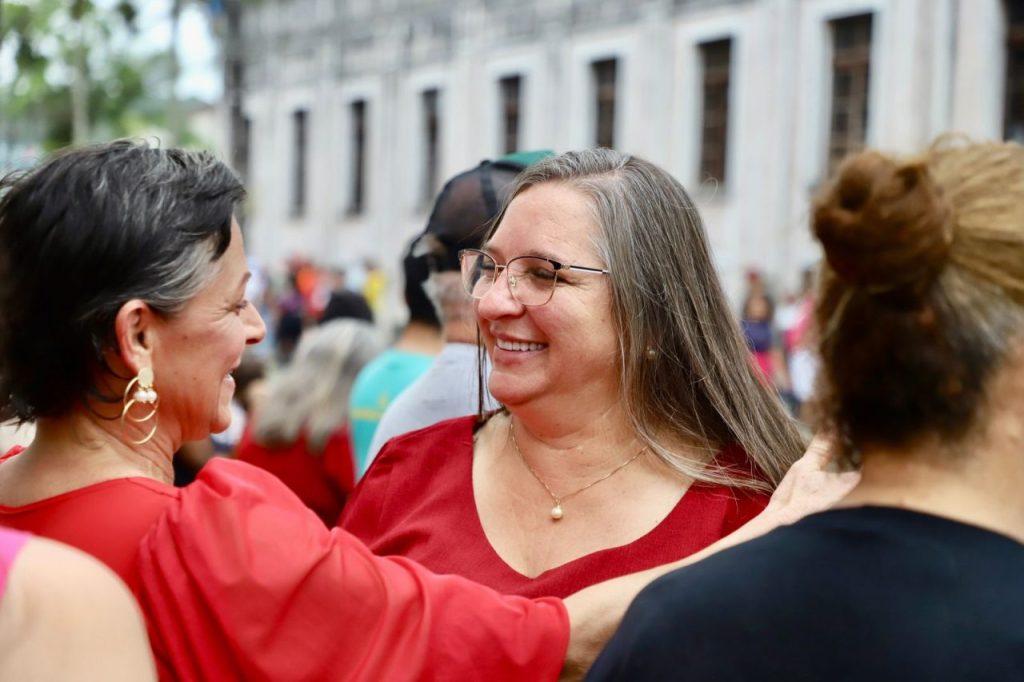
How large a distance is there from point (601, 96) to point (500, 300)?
64.2 ft

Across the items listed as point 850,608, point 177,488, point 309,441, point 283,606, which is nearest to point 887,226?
point 850,608

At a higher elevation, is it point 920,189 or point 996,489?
point 920,189

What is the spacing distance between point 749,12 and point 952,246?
1807 cm

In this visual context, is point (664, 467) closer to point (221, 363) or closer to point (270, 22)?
point (221, 363)

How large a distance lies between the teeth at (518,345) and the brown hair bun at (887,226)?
117cm

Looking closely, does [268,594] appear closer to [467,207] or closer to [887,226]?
[887,226]

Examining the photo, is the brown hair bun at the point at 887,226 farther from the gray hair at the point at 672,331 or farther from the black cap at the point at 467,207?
the black cap at the point at 467,207

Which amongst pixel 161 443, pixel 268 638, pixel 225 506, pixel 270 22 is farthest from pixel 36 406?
pixel 270 22

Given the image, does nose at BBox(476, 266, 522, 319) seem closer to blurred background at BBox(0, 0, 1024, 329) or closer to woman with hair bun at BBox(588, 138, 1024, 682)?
woman with hair bun at BBox(588, 138, 1024, 682)

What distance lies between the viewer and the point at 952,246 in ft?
5.31

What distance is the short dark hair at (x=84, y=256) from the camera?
6.91 feet

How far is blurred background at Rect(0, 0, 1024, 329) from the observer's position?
53.6 feet

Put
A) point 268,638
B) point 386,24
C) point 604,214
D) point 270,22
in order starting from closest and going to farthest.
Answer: point 268,638, point 604,214, point 386,24, point 270,22

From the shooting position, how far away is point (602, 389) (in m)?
2.82
